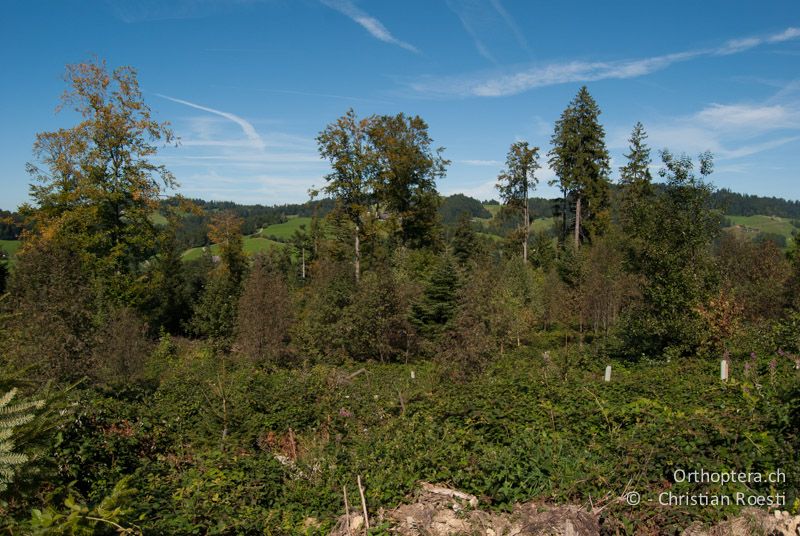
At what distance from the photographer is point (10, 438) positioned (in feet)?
11.9

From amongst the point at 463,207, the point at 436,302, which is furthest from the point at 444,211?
the point at 436,302

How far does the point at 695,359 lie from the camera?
13727 mm

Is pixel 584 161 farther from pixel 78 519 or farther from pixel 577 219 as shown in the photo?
pixel 78 519

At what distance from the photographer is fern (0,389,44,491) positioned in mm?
3254

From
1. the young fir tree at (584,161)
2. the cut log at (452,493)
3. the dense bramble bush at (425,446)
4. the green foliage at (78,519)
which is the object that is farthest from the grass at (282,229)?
the green foliage at (78,519)

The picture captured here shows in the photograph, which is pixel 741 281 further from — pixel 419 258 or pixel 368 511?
pixel 368 511

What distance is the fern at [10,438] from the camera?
3.25 meters

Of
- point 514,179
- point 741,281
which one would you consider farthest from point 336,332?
point 741,281

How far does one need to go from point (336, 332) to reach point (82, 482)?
13.7m

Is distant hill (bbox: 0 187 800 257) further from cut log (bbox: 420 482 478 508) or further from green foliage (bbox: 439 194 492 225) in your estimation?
cut log (bbox: 420 482 478 508)

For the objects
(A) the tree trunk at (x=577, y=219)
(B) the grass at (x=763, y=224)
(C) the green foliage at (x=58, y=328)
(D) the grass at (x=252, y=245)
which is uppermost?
(B) the grass at (x=763, y=224)

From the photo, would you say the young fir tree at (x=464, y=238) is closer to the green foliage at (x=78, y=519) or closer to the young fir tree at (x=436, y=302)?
the young fir tree at (x=436, y=302)

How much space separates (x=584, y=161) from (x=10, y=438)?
36.5 metres

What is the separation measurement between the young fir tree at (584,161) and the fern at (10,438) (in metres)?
35.2
